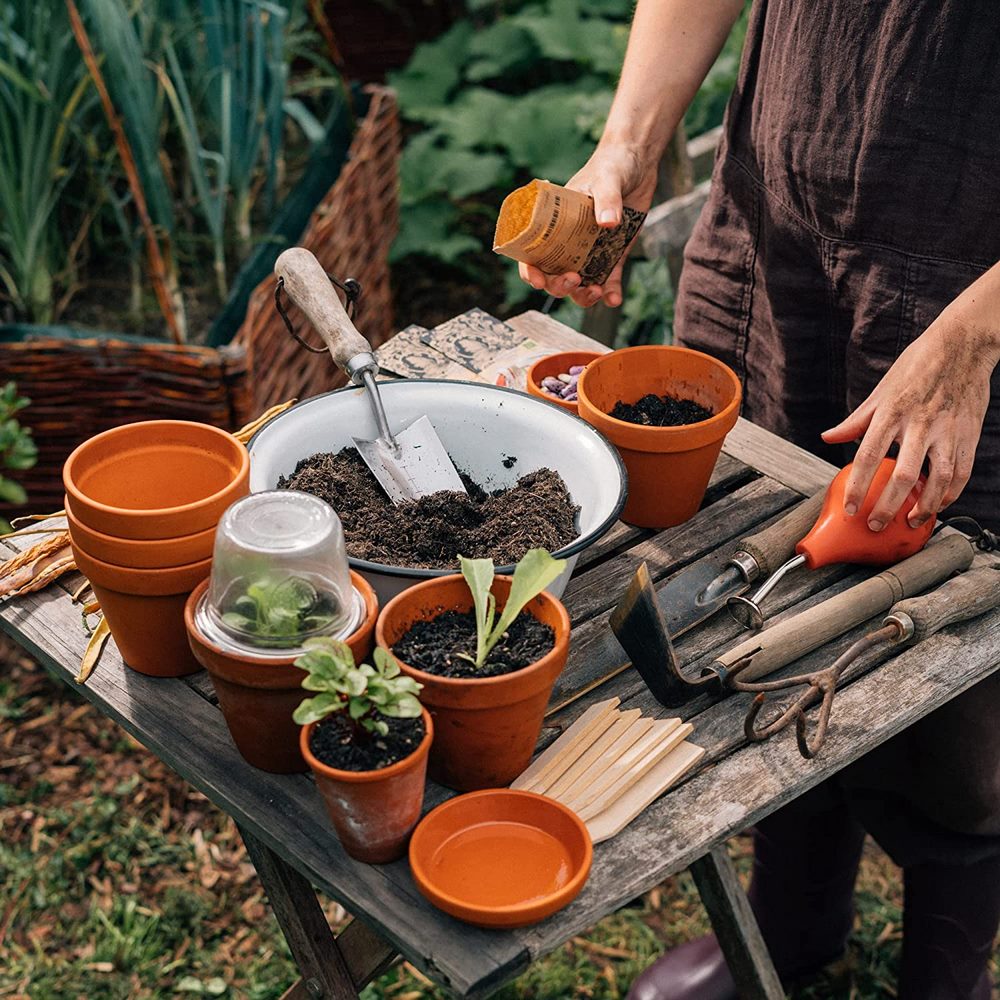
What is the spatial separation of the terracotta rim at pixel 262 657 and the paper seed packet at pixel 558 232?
47cm

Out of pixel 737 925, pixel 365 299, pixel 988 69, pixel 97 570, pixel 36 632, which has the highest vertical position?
pixel 988 69

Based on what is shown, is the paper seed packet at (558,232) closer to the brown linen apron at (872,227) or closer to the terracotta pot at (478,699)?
the brown linen apron at (872,227)

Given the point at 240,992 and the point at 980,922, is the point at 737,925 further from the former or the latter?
the point at 240,992

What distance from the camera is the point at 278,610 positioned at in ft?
3.71

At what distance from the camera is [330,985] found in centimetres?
145

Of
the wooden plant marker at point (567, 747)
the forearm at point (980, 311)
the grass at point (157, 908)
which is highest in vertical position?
the forearm at point (980, 311)

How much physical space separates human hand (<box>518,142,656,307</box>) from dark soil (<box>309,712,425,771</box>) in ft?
2.19

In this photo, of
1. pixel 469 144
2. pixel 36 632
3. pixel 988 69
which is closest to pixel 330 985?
pixel 36 632

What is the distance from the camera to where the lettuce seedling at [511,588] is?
1136 mm

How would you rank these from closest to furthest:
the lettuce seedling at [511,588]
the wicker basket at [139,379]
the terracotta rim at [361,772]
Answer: the terracotta rim at [361,772] → the lettuce seedling at [511,588] → the wicker basket at [139,379]

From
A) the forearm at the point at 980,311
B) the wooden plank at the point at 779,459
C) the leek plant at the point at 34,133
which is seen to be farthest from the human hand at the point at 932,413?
the leek plant at the point at 34,133

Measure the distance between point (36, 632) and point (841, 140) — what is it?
3.50ft

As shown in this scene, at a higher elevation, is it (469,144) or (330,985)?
(330,985)

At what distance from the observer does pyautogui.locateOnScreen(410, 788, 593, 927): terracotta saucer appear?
106 cm
